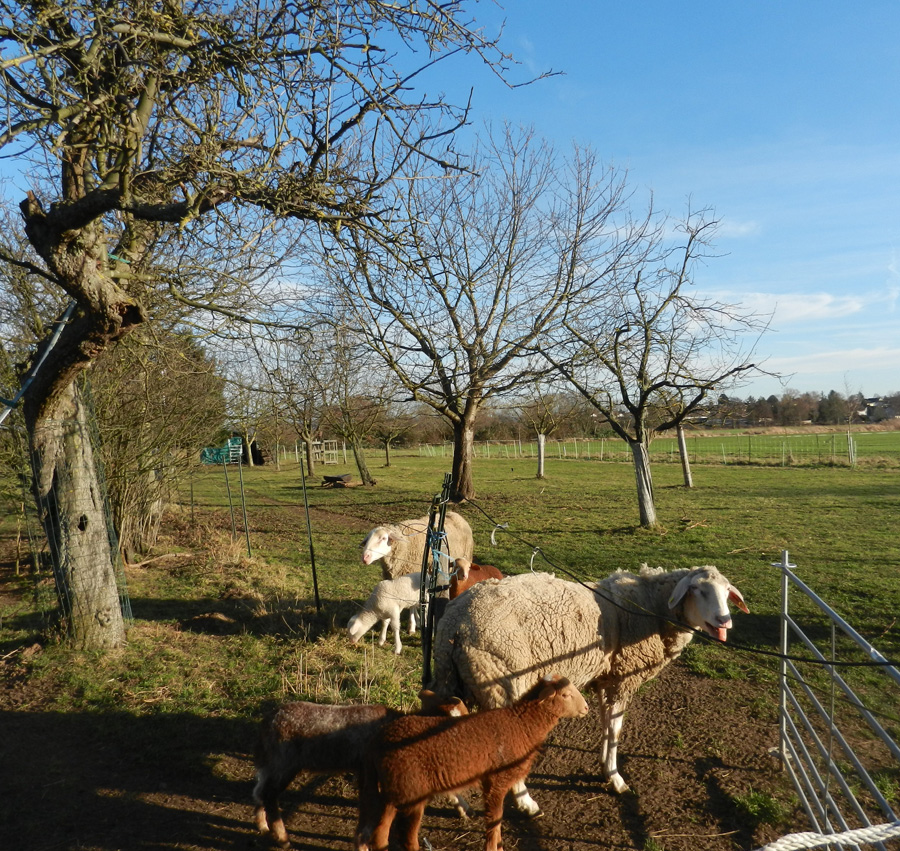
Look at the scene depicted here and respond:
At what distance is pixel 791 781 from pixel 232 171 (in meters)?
6.10

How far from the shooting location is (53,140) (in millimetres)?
4461

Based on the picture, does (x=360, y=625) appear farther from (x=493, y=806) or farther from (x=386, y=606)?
(x=493, y=806)

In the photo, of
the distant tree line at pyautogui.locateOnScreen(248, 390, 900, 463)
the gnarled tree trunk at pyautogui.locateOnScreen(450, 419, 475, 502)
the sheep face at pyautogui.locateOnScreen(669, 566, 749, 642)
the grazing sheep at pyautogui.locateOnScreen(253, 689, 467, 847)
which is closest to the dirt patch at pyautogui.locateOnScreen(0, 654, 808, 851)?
the grazing sheep at pyautogui.locateOnScreen(253, 689, 467, 847)

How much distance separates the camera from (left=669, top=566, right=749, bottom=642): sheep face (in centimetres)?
420

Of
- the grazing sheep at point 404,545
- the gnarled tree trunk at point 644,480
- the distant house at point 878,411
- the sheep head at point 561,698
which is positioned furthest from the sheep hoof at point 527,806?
the distant house at point 878,411

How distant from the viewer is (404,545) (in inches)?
308

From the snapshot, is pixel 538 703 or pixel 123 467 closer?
pixel 538 703

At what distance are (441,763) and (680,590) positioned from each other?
7.24 ft

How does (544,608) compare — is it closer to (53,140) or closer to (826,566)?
(53,140)

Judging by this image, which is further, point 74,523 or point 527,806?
point 74,523

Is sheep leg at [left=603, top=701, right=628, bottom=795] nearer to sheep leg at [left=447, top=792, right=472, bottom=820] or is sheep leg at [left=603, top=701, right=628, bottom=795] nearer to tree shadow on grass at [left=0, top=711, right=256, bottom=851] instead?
sheep leg at [left=447, top=792, right=472, bottom=820]

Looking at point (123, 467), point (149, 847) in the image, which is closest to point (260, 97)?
point (149, 847)

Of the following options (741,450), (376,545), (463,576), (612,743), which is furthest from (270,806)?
(741,450)

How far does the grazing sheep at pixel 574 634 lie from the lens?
4.00 m
